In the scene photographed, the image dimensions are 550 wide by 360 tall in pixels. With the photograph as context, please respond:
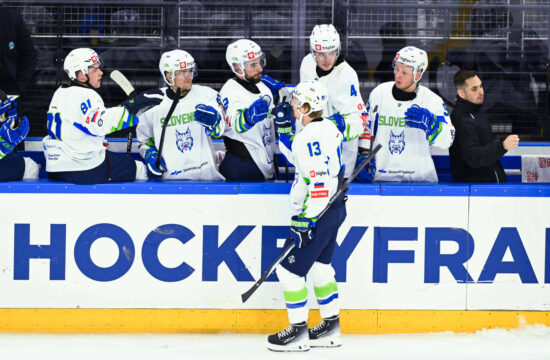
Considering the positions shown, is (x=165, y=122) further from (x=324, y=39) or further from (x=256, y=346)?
(x=256, y=346)

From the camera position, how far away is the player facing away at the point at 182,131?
5117mm

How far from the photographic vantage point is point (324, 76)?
5.10m

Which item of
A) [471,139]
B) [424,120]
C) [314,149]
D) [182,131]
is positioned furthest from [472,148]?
[182,131]

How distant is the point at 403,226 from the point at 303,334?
0.74 meters

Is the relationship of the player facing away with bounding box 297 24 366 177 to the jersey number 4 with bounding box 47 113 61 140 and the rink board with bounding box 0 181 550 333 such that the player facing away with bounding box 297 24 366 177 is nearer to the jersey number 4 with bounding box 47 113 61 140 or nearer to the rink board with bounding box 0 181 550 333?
the rink board with bounding box 0 181 550 333

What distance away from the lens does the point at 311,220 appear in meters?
4.36

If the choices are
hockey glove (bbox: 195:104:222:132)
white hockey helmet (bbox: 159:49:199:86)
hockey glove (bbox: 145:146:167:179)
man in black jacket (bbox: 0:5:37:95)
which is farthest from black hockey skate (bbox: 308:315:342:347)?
man in black jacket (bbox: 0:5:37:95)

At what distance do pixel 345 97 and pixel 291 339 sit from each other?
1347 mm

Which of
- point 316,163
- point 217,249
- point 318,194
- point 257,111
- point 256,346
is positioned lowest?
point 256,346

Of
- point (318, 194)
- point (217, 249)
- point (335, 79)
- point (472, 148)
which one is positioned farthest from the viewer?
point (335, 79)

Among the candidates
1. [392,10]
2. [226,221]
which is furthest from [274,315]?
[392,10]

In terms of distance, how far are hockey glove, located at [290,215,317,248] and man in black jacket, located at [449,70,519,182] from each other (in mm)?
1104

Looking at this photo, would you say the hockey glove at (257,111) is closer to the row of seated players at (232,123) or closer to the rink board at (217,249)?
the row of seated players at (232,123)

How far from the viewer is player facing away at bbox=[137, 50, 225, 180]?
5117 mm
